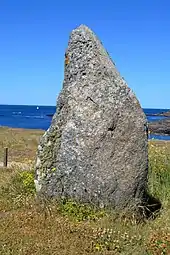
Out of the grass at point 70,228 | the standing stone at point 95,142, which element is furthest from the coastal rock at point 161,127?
the grass at point 70,228

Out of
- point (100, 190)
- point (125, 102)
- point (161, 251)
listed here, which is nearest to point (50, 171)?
point (100, 190)

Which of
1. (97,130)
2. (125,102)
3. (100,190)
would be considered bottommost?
(100,190)

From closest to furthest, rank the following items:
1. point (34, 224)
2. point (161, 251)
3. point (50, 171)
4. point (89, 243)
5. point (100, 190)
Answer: point (161, 251)
point (89, 243)
point (34, 224)
point (100, 190)
point (50, 171)

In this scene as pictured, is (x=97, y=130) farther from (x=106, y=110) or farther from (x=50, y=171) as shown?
(x=50, y=171)

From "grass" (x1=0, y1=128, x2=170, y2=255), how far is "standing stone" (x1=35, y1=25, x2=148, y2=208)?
0.39 m

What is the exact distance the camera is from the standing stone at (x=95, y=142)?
29.5ft

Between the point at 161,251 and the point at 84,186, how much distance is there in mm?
3000

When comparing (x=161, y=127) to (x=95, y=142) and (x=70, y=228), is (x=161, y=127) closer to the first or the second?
(x=95, y=142)

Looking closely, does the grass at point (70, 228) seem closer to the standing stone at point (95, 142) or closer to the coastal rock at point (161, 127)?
the standing stone at point (95, 142)

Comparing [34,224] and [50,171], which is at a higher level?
[50,171]

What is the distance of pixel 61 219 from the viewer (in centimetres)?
852

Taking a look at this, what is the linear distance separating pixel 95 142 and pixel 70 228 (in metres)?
1.88

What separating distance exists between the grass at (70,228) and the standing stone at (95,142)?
39 cm

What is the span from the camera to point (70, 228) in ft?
26.1
